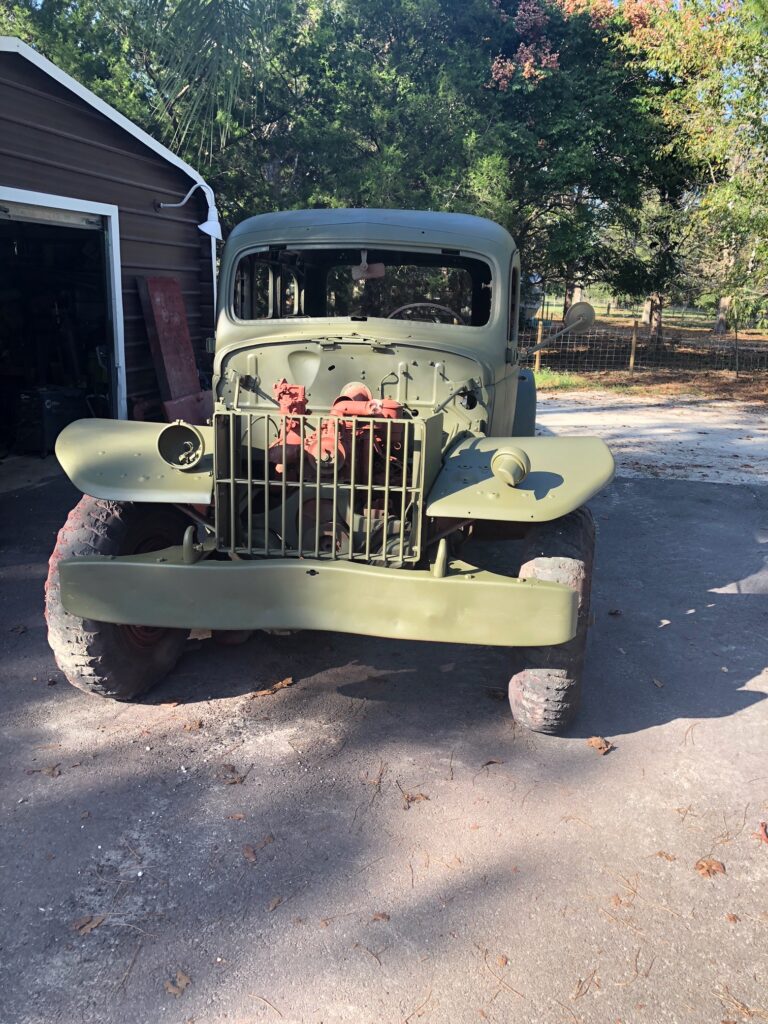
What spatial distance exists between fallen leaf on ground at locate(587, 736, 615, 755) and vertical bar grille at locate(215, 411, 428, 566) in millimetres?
1097

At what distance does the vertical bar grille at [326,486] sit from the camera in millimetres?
3090

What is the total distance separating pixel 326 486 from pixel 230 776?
1154 millimetres

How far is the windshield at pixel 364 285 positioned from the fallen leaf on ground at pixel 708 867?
2.77 metres

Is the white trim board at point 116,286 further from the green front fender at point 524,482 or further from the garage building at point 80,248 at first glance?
the green front fender at point 524,482

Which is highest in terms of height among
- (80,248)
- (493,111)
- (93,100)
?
(493,111)

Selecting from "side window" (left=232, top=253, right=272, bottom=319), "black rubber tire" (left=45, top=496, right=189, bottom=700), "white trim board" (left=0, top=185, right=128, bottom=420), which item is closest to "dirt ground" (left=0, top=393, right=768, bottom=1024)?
"black rubber tire" (left=45, top=496, right=189, bottom=700)

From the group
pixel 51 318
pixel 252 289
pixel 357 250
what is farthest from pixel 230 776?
pixel 51 318

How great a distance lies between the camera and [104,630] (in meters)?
3.39

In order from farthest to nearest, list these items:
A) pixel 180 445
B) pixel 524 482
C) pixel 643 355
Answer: pixel 643 355
pixel 180 445
pixel 524 482

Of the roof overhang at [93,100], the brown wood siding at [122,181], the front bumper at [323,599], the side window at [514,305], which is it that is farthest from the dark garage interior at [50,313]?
the front bumper at [323,599]

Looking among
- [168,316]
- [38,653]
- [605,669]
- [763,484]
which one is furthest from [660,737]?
[168,316]

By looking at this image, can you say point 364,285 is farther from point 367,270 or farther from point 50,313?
point 50,313

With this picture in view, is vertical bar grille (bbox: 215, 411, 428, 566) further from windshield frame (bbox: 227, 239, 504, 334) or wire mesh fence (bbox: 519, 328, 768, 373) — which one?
wire mesh fence (bbox: 519, 328, 768, 373)

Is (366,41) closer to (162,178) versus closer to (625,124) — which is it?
(625,124)
